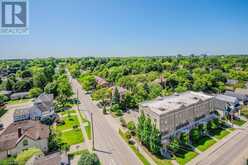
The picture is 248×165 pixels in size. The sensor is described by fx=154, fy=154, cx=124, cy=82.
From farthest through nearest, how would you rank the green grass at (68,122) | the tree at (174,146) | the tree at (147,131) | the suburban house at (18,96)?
the suburban house at (18,96)
the green grass at (68,122)
the tree at (147,131)
the tree at (174,146)

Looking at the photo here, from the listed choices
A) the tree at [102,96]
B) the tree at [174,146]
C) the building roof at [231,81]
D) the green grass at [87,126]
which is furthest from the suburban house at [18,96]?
the building roof at [231,81]

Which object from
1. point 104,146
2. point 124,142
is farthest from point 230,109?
point 104,146

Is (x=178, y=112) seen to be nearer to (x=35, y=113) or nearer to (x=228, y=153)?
(x=228, y=153)

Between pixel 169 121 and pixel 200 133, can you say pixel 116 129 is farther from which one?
pixel 200 133

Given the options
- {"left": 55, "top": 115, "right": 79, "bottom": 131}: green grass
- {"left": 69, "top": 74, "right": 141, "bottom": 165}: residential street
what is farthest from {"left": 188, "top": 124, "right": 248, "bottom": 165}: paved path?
{"left": 55, "top": 115, "right": 79, "bottom": 131}: green grass

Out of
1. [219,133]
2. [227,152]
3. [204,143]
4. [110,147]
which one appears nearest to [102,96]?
[110,147]

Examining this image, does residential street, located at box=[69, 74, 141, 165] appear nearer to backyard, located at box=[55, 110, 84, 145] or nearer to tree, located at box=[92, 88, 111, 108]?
backyard, located at box=[55, 110, 84, 145]

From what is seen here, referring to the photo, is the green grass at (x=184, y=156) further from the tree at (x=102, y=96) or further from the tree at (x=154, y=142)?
the tree at (x=102, y=96)
